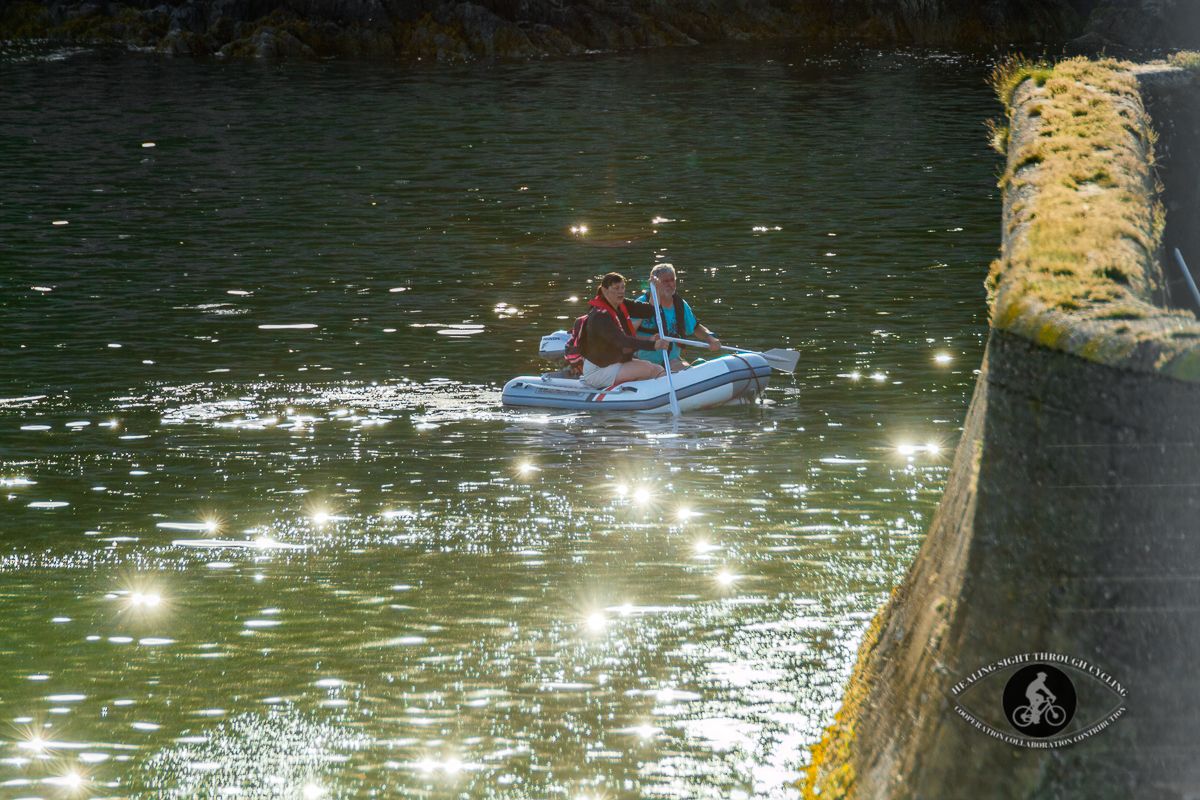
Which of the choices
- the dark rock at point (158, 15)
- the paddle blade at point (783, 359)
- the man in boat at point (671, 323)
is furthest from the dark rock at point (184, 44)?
the paddle blade at point (783, 359)

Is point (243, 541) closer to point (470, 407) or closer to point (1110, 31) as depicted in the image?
point (470, 407)

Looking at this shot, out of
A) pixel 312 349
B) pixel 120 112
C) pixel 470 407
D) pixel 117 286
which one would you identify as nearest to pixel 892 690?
pixel 470 407

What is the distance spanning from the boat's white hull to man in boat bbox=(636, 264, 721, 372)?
54 cm

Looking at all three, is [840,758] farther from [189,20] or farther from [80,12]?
[80,12]

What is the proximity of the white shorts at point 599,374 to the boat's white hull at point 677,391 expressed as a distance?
0.16 meters

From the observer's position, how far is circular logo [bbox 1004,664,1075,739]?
3.13 meters

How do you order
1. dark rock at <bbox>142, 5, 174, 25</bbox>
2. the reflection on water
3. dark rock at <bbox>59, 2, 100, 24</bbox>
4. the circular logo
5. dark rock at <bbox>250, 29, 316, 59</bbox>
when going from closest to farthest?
the circular logo < the reflection on water < dark rock at <bbox>250, 29, 316, 59</bbox> < dark rock at <bbox>142, 5, 174, 25</bbox> < dark rock at <bbox>59, 2, 100, 24</bbox>

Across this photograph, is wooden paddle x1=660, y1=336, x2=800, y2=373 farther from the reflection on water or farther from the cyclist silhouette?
the cyclist silhouette

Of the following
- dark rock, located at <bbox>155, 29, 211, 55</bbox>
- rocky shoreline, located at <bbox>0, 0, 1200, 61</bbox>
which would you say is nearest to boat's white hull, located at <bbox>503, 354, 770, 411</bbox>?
rocky shoreline, located at <bbox>0, 0, 1200, 61</bbox>

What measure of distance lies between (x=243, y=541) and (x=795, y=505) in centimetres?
433

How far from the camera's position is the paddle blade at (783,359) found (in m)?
13.7

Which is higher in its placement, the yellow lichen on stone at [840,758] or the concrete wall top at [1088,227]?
the concrete wall top at [1088,227]

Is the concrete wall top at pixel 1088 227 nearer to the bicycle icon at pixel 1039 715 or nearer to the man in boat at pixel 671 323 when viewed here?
the bicycle icon at pixel 1039 715

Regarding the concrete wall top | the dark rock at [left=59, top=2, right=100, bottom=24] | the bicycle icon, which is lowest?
the dark rock at [left=59, top=2, right=100, bottom=24]
